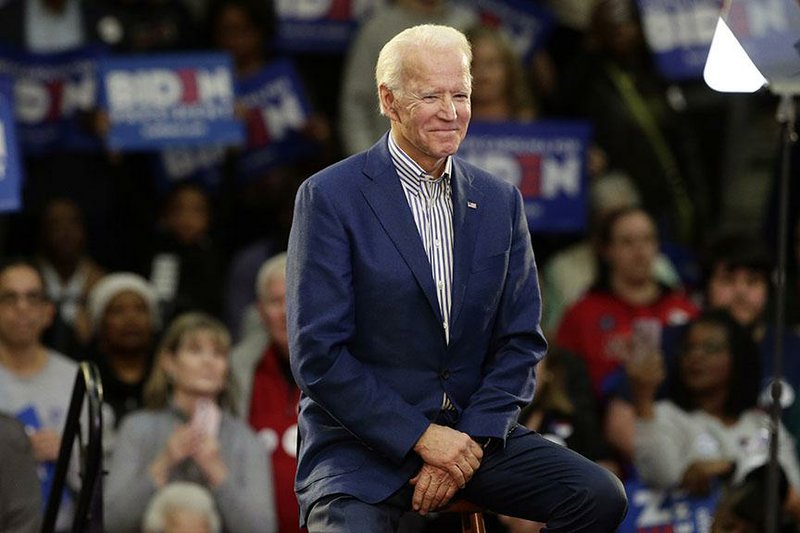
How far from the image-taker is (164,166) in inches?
401

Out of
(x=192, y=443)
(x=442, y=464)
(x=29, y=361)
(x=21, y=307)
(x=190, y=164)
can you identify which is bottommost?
(x=192, y=443)

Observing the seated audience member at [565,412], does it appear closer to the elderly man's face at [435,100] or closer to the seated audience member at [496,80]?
the seated audience member at [496,80]

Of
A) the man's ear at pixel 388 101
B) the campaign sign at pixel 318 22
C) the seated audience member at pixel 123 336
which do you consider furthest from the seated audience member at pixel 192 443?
the man's ear at pixel 388 101

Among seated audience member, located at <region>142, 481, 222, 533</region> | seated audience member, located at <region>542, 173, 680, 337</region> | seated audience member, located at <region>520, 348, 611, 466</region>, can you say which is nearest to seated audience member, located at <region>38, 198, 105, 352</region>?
seated audience member, located at <region>142, 481, 222, 533</region>

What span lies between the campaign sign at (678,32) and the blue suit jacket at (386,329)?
5.34 m

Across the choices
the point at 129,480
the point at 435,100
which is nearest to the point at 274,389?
the point at 129,480

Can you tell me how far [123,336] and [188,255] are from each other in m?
1.20

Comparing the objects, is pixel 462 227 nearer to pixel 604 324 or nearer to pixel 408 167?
pixel 408 167

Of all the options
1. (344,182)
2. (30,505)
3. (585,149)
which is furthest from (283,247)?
(344,182)

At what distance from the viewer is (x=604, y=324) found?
9000mm

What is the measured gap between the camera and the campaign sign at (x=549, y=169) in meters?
9.44

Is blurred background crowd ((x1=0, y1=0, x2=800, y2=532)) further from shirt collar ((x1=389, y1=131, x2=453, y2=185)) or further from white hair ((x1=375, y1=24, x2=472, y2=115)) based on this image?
white hair ((x1=375, y1=24, x2=472, y2=115))

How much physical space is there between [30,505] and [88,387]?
0.68 metres

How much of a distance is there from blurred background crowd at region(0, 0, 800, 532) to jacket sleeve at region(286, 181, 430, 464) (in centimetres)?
178
